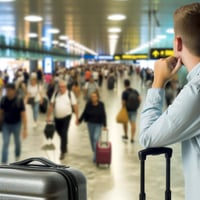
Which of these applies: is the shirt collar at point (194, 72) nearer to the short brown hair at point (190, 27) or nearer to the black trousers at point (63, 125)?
the short brown hair at point (190, 27)

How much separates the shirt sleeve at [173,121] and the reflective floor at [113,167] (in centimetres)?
326

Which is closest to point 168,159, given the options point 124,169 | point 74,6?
point 124,169

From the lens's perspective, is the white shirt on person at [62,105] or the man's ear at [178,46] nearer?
the man's ear at [178,46]

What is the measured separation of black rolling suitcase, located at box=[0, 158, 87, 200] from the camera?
162 cm

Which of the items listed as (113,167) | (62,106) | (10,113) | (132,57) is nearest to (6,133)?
(10,113)

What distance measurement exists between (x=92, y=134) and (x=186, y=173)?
927 centimetres

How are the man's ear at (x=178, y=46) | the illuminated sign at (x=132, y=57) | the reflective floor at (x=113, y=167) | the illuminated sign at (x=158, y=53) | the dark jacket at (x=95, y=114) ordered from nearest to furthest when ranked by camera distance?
the man's ear at (x=178, y=46)
the reflective floor at (x=113, y=167)
the dark jacket at (x=95, y=114)
the illuminated sign at (x=158, y=53)
the illuminated sign at (x=132, y=57)

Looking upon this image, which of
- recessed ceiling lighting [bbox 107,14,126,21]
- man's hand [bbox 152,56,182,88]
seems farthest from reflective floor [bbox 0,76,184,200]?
recessed ceiling lighting [bbox 107,14,126,21]

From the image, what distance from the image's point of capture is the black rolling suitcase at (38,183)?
5.32 ft

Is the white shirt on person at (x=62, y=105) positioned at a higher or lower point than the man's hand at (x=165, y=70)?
lower

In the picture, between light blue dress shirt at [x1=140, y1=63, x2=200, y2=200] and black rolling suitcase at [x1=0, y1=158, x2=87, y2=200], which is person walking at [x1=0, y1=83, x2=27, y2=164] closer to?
black rolling suitcase at [x1=0, y1=158, x2=87, y2=200]

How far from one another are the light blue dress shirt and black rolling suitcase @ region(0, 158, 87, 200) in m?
0.30

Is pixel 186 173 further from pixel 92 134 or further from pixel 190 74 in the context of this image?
pixel 92 134

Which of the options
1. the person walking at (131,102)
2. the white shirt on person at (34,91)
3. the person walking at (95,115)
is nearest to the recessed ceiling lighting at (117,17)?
the person walking at (131,102)
